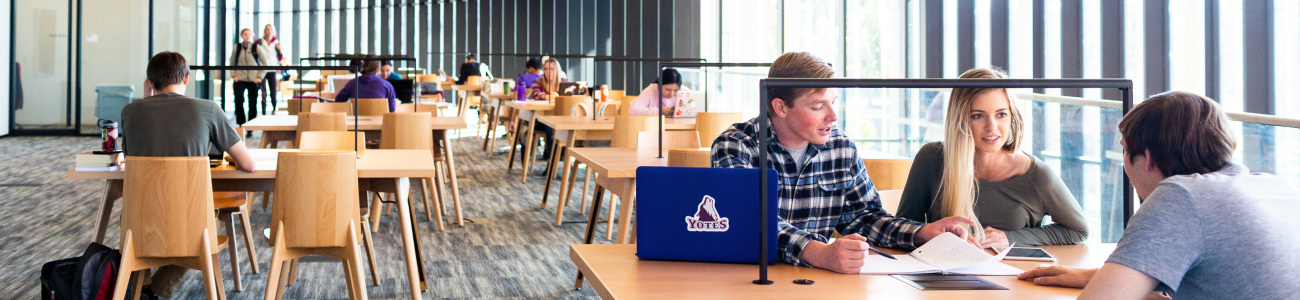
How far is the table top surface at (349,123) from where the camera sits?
4980mm

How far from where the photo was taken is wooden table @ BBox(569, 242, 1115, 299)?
143cm

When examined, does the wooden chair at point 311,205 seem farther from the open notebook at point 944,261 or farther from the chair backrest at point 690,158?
the open notebook at point 944,261

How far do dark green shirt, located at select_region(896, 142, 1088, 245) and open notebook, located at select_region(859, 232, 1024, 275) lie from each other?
0.29 metres

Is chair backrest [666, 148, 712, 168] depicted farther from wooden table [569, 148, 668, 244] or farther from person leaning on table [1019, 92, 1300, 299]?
person leaning on table [1019, 92, 1300, 299]

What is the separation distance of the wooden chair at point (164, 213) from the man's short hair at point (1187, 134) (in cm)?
232

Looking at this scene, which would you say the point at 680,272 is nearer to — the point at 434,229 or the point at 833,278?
the point at 833,278

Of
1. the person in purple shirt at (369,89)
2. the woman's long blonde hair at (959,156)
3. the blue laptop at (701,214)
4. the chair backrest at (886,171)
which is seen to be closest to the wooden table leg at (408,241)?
the chair backrest at (886,171)

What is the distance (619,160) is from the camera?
3594 millimetres

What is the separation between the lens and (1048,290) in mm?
1482

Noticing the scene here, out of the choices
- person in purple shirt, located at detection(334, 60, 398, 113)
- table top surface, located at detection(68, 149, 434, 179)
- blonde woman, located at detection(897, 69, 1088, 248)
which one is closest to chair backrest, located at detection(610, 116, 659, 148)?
table top surface, located at detection(68, 149, 434, 179)

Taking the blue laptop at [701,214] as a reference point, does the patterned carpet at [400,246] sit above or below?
below

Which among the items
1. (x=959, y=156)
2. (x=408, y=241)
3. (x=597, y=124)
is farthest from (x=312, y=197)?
(x=597, y=124)

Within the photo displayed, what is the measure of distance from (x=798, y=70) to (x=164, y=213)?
5.95 feet

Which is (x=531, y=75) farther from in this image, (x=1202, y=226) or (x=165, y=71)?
(x=1202, y=226)
